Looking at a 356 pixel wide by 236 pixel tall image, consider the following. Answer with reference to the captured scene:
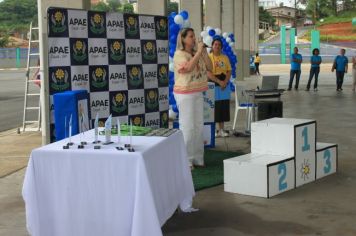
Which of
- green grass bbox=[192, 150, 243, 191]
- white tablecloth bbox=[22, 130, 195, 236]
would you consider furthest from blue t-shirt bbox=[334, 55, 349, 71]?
white tablecloth bbox=[22, 130, 195, 236]

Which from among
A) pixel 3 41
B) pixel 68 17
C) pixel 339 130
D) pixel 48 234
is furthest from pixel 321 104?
pixel 3 41

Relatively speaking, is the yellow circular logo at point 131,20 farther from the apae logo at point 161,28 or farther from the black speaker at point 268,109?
the black speaker at point 268,109

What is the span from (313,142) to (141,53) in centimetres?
280

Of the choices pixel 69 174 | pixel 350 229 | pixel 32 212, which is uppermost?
pixel 69 174

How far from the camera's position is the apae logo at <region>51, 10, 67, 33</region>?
6.33 meters

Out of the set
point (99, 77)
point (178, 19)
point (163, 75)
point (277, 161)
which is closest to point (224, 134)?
point (163, 75)

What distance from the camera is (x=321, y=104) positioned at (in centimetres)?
1472

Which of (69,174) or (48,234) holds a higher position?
(69,174)

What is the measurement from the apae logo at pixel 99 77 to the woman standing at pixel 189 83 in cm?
106

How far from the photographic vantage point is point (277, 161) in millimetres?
5734

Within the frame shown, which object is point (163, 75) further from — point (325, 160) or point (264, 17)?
point (264, 17)

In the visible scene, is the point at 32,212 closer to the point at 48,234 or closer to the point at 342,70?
the point at 48,234

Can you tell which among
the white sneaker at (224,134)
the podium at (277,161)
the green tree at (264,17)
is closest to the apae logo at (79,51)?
the podium at (277,161)

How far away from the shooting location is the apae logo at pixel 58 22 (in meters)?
6.33
